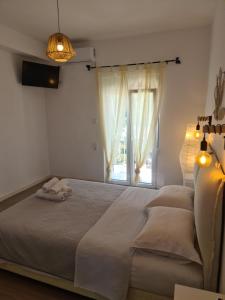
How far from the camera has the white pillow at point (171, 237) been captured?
57.2 inches

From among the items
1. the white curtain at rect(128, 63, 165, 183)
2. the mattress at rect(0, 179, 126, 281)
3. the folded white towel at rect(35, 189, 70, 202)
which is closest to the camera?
the mattress at rect(0, 179, 126, 281)

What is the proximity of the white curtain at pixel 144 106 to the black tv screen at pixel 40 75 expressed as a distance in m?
1.50

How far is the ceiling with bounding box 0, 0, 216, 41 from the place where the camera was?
2.61m

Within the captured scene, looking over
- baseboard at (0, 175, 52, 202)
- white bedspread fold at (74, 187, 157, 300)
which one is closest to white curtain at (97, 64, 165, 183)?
baseboard at (0, 175, 52, 202)

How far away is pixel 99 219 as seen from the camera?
6.70ft

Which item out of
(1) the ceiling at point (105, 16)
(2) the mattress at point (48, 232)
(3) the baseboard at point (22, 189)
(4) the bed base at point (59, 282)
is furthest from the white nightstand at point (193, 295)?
(3) the baseboard at point (22, 189)

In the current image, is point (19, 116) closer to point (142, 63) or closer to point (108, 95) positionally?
point (108, 95)

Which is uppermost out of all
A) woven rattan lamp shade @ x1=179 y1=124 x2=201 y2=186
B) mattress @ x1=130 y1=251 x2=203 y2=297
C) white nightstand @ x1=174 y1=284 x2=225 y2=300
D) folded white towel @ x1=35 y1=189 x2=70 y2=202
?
woven rattan lamp shade @ x1=179 y1=124 x2=201 y2=186

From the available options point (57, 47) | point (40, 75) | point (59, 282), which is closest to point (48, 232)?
point (59, 282)

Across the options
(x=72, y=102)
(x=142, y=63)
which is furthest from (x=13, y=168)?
(x=142, y=63)

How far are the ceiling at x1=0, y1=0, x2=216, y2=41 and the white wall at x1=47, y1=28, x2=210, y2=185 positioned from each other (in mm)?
213

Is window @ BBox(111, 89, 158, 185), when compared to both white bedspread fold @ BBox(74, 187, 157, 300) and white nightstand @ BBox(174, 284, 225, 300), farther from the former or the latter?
white nightstand @ BBox(174, 284, 225, 300)

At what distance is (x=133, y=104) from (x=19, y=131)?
2175 millimetres

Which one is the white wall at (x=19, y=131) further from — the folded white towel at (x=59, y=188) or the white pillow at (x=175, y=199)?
the white pillow at (x=175, y=199)
